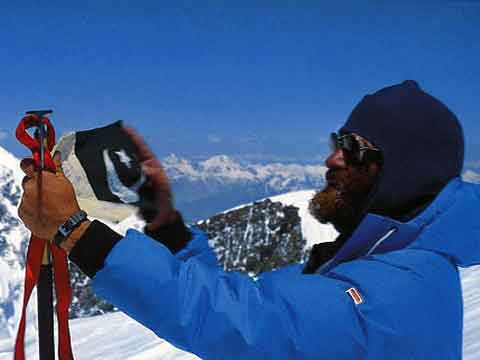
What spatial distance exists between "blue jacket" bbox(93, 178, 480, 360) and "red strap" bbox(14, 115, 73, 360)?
1.84ft

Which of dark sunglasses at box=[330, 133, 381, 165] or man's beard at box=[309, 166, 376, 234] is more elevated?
dark sunglasses at box=[330, 133, 381, 165]

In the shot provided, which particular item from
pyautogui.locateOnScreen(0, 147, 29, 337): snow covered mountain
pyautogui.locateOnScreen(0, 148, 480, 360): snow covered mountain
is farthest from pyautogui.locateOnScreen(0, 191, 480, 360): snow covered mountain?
pyautogui.locateOnScreen(0, 147, 29, 337): snow covered mountain

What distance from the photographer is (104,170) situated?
2342 mm

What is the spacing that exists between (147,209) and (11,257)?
153706mm

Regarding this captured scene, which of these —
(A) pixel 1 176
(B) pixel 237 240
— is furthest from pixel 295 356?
(A) pixel 1 176

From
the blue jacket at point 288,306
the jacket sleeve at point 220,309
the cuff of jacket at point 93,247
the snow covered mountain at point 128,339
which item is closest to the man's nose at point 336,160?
the blue jacket at point 288,306

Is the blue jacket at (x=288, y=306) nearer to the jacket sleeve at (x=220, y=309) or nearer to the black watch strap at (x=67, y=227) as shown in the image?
the jacket sleeve at (x=220, y=309)

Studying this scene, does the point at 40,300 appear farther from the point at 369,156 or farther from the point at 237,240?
the point at 237,240

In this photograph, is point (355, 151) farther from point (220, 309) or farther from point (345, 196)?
point (220, 309)

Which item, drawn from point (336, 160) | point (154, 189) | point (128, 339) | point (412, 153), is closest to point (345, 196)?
point (336, 160)

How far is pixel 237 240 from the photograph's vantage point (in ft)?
214

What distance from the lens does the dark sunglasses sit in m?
2.38

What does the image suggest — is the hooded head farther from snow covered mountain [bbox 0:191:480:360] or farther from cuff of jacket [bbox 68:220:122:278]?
snow covered mountain [bbox 0:191:480:360]

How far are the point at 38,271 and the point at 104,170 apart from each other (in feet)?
1.61
